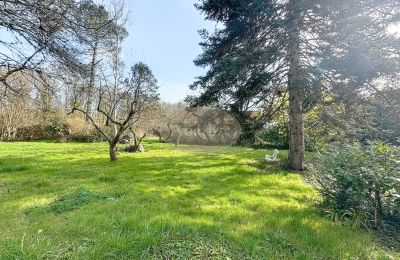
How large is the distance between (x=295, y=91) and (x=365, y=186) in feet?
11.2

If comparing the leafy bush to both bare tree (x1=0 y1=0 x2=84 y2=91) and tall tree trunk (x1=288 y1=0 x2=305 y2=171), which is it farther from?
bare tree (x1=0 y1=0 x2=84 y2=91)

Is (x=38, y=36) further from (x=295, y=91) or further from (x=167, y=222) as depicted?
(x=295, y=91)

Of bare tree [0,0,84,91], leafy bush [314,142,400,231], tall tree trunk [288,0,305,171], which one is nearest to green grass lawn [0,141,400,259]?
leafy bush [314,142,400,231]

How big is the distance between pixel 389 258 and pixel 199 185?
12.4 feet

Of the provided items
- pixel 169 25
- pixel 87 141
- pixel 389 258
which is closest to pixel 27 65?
pixel 389 258

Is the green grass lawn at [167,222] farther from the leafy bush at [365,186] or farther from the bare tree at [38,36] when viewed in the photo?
the bare tree at [38,36]

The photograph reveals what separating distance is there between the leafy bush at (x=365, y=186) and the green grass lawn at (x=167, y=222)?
411 mm

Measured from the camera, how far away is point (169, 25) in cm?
1295

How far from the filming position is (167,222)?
3545 millimetres

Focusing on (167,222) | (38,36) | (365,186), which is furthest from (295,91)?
(38,36)

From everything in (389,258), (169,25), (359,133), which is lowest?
(389,258)

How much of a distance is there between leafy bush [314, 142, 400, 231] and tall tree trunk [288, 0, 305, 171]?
2.69 meters

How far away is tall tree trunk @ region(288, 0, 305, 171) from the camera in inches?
262

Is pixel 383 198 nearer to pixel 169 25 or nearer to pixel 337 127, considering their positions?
pixel 337 127
